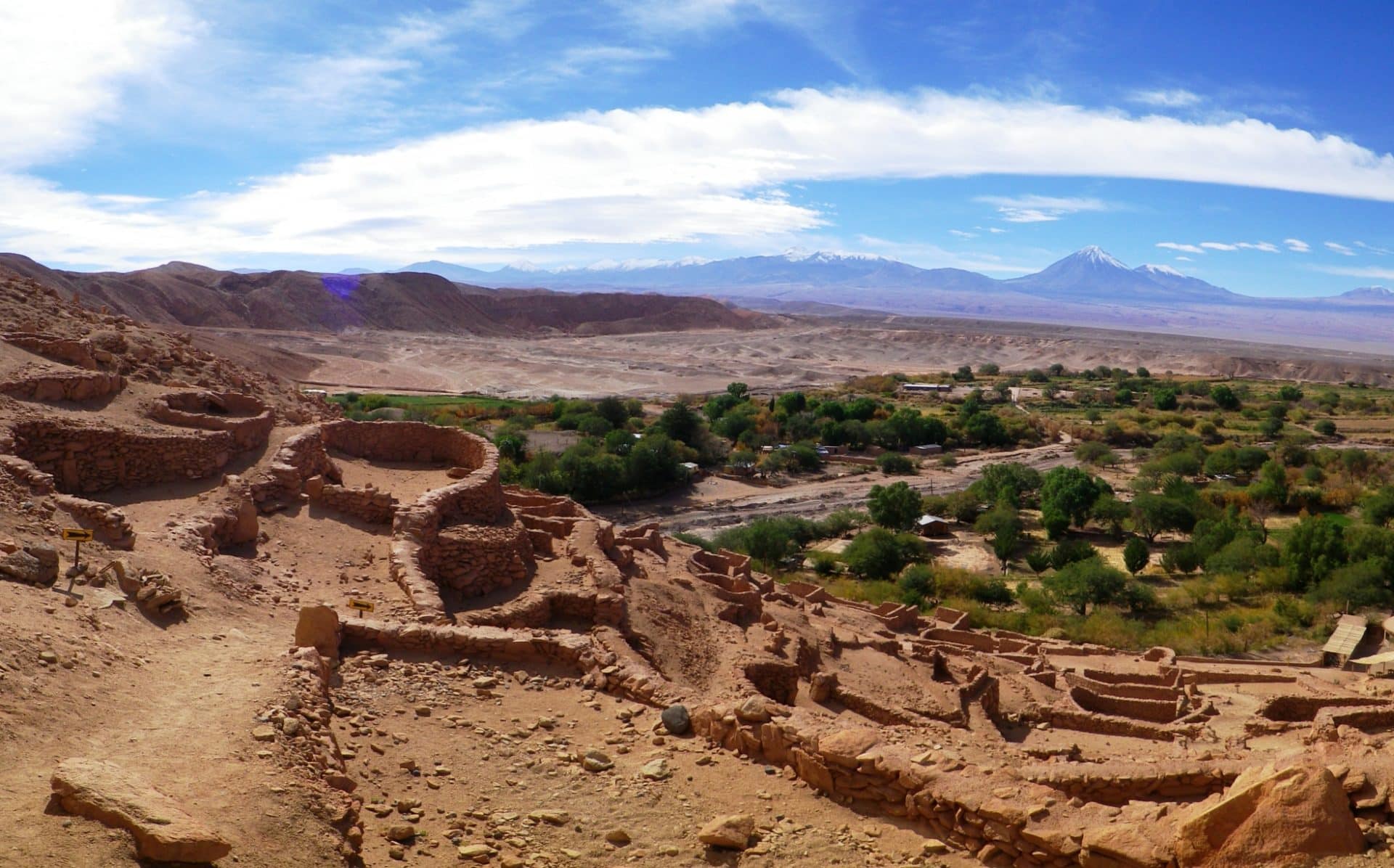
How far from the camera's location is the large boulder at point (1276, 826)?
570 cm

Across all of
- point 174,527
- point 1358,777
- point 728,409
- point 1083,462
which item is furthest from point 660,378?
point 1358,777

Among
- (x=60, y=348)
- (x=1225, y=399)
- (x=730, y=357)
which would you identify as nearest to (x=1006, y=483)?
(x=60, y=348)

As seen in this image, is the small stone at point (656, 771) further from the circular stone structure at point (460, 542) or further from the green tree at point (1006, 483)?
the green tree at point (1006, 483)

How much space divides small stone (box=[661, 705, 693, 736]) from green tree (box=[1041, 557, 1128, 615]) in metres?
20.0

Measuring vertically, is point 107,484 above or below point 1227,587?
above

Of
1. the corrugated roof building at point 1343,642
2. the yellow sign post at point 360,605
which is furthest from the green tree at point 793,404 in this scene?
the yellow sign post at point 360,605

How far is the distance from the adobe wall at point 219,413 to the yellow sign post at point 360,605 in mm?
5534

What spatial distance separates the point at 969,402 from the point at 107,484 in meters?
58.2

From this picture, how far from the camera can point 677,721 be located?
8.15 metres

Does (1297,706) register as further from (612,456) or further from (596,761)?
(612,456)

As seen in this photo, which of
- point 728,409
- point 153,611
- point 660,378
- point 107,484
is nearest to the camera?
point 153,611

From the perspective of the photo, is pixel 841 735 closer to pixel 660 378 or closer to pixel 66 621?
pixel 66 621

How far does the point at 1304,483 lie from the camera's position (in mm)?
41656

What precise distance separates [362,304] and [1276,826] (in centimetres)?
11150
